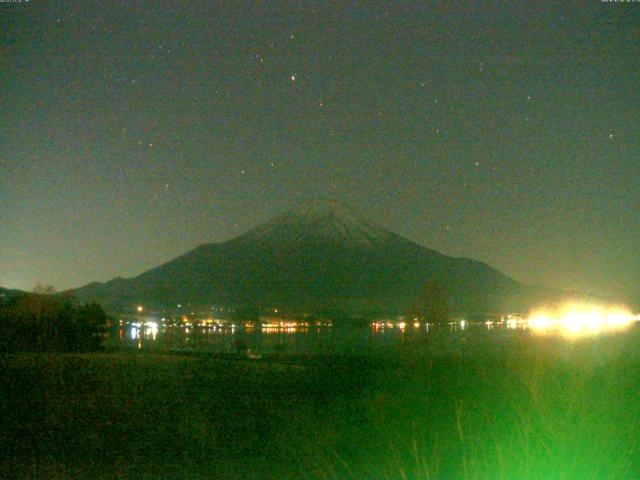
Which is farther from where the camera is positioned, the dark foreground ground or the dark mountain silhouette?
the dark mountain silhouette

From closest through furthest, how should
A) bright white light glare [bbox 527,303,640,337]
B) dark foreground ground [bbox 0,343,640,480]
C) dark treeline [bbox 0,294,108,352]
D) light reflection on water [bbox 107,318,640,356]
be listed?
dark foreground ground [bbox 0,343,640,480]
light reflection on water [bbox 107,318,640,356]
dark treeline [bbox 0,294,108,352]
bright white light glare [bbox 527,303,640,337]

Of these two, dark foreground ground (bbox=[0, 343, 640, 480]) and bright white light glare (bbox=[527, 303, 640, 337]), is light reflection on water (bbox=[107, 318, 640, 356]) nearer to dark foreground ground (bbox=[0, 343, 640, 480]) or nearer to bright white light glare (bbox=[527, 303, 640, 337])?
bright white light glare (bbox=[527, 303, 640, 337])

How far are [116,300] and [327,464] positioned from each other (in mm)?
134932

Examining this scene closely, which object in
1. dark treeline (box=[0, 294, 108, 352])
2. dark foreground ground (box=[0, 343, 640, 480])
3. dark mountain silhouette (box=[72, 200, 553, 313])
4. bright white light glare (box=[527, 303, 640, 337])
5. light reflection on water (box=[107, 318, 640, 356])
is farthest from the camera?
dark mountain silhouette (box=[72, 200, 553, 313])

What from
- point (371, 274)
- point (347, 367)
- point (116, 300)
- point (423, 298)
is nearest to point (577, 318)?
point (423, 298)

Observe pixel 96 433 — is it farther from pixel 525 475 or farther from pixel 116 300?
pixel 116 300

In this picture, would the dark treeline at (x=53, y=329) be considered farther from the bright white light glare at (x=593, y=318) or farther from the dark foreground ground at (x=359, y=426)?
the bright white light glare at (x=593, y=318)

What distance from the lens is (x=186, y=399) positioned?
604 inches

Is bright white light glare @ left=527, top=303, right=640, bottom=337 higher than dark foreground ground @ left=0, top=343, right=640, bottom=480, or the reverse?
bright white light glare @ left=527, top=303, right=640, bottom=337

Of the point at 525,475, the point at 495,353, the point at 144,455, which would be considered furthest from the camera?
the point at 495,353

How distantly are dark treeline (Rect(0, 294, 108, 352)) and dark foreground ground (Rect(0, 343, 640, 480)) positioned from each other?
57.8ft

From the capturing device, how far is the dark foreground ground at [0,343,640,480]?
8.92 m

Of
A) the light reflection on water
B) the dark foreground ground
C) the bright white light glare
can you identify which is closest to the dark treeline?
the light reflection on water

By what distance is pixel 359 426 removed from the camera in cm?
1159
